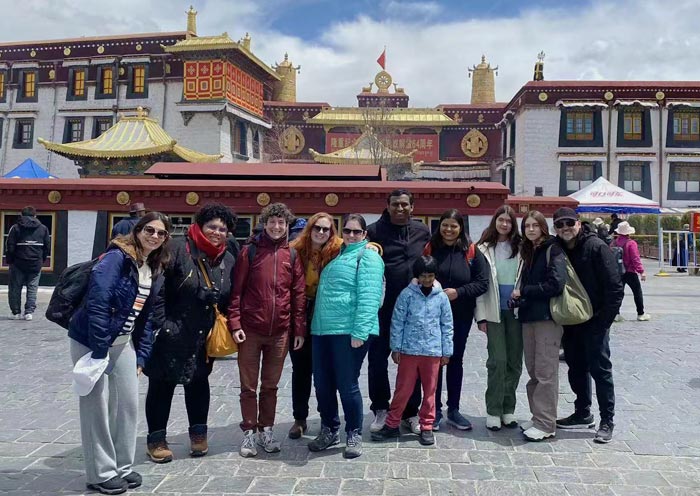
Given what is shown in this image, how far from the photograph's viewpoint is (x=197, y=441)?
4496mm

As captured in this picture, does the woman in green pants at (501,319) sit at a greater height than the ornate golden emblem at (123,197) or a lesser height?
lesser

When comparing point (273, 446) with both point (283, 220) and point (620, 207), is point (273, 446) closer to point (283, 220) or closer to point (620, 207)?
point (283, 220)

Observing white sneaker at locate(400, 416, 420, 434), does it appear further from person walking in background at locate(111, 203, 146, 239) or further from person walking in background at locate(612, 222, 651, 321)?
person walking in background at locate(612, 222, 651, 321)

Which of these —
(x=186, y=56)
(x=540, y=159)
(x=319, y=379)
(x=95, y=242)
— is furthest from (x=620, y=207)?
(x=186, y=56)

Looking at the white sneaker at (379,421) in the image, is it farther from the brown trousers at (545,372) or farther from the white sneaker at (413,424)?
the brown trousers at (545,372)

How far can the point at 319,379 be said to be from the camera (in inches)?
184

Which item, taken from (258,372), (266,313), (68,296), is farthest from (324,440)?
(68,296)

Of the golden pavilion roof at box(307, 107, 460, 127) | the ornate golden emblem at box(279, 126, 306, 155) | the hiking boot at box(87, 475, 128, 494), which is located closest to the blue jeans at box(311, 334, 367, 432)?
the hiking boot at box(87, 475, 128, 494)

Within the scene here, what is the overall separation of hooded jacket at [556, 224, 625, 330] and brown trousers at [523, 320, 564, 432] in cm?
33

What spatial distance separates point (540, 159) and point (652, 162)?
6.80 m

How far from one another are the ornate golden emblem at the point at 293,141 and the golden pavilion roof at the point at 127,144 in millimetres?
11777

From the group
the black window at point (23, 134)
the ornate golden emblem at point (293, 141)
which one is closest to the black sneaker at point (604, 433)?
the ornate golden emblem at point (293, 141)

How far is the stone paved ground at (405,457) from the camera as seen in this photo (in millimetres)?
3975

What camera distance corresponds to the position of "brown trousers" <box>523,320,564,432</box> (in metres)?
4.90
